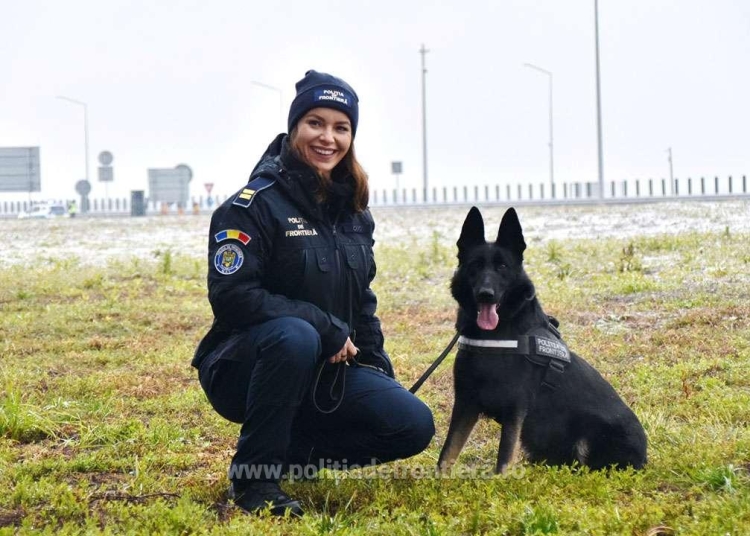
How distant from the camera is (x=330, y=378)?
14.9ft

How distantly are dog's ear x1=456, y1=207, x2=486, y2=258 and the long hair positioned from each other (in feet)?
2.02

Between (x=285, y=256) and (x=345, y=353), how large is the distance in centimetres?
53

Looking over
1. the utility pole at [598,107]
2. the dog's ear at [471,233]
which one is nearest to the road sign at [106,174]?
the utility pole at [598,107]

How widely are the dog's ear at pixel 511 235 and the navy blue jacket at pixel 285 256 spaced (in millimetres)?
801

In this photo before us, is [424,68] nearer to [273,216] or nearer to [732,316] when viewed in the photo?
[732,316]

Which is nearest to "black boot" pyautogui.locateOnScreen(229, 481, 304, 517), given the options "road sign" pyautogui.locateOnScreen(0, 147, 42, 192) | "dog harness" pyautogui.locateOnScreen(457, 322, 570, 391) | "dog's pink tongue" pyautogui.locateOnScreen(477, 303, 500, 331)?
"dog harness" pyautogui.locateOnScreen(457, 322, 570, 391)

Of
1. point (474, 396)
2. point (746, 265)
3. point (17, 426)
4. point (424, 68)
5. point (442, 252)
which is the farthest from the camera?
point (424, 68)

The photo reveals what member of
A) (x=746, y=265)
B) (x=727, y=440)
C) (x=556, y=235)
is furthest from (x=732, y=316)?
(x=556, y=235)

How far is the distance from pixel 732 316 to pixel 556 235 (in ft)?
31.5

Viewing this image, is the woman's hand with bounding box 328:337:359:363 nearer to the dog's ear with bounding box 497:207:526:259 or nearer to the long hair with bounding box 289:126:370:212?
the long hair with bounding box 289:126:370:212

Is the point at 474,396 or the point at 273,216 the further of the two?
the point at 474,396

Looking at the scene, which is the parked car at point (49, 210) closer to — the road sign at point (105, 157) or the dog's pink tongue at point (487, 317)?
the road sign at point (105, 157)

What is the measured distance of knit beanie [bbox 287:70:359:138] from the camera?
448 centimetres

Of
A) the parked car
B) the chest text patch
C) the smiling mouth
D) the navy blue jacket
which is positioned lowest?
the chest text patch
